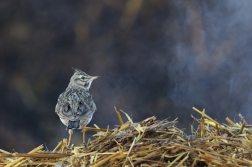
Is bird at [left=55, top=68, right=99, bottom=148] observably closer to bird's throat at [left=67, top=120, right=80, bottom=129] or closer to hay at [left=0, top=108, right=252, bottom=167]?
bird's throat at [left=67, top=120, right=80, bottom=129]

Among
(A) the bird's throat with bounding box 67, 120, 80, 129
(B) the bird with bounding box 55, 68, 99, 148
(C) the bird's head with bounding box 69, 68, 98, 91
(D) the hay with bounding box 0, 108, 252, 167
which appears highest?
(C) the bird's head with bounding box 69, 68, 98, 91

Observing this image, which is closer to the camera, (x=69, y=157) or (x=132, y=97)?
(x=69, y=157)

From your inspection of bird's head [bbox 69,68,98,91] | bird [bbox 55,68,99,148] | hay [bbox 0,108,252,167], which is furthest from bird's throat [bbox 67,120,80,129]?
hay [bbox 0,108,252,167]

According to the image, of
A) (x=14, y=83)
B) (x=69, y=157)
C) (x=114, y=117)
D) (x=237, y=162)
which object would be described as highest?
(x=14, y=83)

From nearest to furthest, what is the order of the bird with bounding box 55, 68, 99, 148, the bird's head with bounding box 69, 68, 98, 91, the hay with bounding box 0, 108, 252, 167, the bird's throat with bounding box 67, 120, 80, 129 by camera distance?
the hay with bounding box 0, 108, 252, 167 → the bird's throat with bounding box 67, 120, 80, 129 → the bird with bounding box 55, 68, 99, 148 → the bird's head with bounding box 69, 68, 98, 91

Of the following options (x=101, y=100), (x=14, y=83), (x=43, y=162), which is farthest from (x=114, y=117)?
(x=43, y=162)

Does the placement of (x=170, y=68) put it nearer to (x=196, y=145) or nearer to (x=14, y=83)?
(x=14, y=83)

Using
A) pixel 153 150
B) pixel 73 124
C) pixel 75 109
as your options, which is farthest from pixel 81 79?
pixel 153 150

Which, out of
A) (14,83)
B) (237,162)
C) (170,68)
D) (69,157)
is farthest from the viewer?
(170,68)
